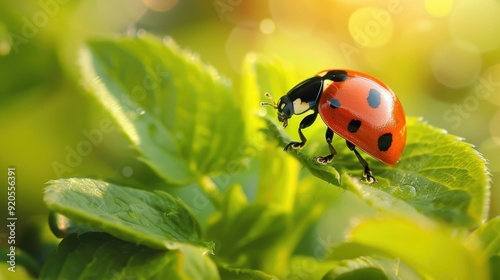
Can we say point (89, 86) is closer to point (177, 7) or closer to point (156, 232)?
point (156, 232)

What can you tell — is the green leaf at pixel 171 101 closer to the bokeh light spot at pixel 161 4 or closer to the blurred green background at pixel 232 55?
the blurred green background at pixel 232 55

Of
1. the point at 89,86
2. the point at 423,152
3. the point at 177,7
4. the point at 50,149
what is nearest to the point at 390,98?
the point at 423,152

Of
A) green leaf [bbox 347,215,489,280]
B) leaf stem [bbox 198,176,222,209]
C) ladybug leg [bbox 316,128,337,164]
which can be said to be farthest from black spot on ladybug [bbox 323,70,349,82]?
green leaf [bbox 347,215,489,280]

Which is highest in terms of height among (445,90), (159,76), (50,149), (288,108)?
(159,76)

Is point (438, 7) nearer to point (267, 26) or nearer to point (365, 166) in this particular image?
point (267, 26)

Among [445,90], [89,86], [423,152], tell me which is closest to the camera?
[423,152]

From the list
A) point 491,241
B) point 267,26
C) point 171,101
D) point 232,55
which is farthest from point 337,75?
point 267,26

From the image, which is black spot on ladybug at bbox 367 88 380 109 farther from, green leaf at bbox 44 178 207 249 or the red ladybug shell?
→ green leaf at bbox 44 178 207 249
